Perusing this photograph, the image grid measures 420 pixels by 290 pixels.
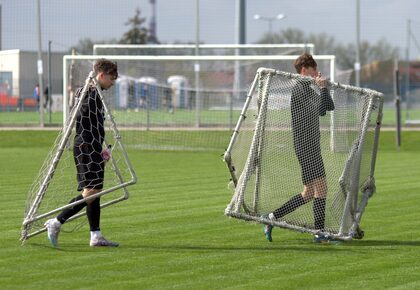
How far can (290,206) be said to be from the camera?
491 inches

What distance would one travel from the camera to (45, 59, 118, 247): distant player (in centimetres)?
1177

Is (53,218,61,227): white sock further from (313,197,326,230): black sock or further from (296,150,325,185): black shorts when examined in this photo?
(313,197,326,230): black sock

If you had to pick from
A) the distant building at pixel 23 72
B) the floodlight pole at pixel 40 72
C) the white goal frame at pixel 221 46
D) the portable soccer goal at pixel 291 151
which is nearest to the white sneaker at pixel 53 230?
the portable soccer goal at pixel 291 151

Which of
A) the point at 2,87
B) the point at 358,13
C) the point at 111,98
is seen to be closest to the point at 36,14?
the point at 2,87

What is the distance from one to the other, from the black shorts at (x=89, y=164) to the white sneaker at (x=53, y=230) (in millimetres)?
484

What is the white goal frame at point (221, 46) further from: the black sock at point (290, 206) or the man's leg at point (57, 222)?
the man's leg at point (57, 222)

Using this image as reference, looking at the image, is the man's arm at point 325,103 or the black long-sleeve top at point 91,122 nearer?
the black long-sleeve top at point 91,122

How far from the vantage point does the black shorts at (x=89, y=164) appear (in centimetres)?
1175

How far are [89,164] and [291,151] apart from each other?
7.53ft

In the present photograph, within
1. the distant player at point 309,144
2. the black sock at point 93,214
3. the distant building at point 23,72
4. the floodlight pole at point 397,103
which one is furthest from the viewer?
the distant building at point 23,72

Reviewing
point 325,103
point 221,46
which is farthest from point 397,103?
point 325,103

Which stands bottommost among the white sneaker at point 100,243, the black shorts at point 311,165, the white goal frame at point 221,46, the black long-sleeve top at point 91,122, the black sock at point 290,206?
the white sneaker at point 100,243

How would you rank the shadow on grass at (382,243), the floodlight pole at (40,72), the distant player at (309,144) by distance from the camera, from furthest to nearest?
the floodlight pole at (40,72)
the distant player at (309,144)
the shadow on grass at (382,243)

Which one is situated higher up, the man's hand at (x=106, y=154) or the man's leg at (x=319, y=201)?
the man's hand at (x=106, y=154)
